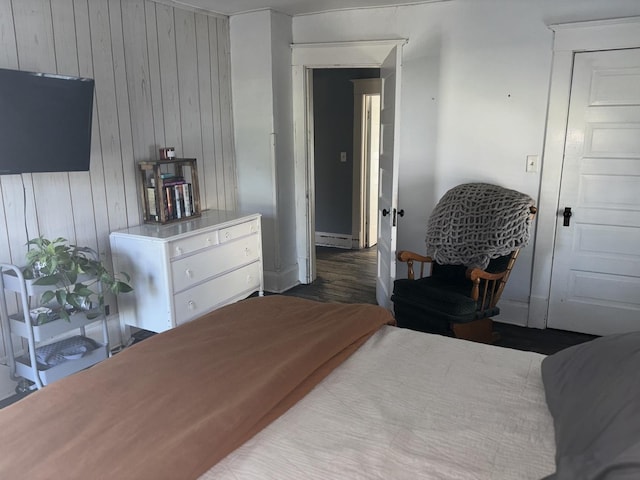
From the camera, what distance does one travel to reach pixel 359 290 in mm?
4395

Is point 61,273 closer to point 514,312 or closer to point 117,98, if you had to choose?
point 117,98

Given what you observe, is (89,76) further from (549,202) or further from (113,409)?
(549,202)

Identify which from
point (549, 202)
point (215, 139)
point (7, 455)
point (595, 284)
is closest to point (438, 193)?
point (549, 202)

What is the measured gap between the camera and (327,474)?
1162 millimetres

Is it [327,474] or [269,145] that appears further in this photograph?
[269,145]

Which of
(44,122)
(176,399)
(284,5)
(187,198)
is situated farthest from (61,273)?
(284,5)

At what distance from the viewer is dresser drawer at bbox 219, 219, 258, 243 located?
3.33m

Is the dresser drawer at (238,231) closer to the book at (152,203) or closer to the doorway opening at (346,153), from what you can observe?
the book at (152,203)

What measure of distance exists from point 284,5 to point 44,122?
6.71 feet

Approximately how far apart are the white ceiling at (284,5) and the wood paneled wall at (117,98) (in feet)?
0.36

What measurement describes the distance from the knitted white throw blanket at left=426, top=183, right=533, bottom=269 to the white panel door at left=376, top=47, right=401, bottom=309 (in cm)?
29

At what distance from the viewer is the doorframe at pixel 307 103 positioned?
151 inches

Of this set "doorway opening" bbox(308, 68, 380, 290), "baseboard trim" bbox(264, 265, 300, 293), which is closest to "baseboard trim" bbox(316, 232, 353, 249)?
"doorway opening" bbox(308, 68, 380, 290)

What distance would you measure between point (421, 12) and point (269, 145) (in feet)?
5.03
